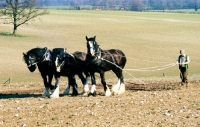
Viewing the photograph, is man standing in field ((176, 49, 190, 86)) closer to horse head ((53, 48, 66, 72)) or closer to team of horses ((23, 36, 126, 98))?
team of horses ((23, 36, 126, 98))

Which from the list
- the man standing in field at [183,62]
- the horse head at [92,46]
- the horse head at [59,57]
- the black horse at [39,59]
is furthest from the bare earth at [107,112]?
the man standing in field at [183,62]

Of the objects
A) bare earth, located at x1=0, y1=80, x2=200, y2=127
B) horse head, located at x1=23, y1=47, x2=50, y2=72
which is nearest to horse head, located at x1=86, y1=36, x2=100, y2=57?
bare earth, located at x1=0, y1=80, x2=200, y2=127

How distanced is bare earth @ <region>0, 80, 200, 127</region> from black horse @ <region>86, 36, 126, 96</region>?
1.75 metres

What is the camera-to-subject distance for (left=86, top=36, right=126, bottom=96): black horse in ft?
48.4

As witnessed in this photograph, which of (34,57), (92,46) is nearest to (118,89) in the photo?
(92,46)

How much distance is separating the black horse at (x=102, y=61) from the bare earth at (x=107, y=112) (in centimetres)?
175

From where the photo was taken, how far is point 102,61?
15523 millimetres

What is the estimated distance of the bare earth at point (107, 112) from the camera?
35.3 feet

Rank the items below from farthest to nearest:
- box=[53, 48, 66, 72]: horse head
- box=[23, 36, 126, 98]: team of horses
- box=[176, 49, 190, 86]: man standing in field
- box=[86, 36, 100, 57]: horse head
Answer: box=[176, 49, 190, 86]: man standing in field → box=[53, 48, 66, 72]: horse head → box=[23, 36, 126, 98]: team of horses → box=[86, 36, 100, 57]: horse head

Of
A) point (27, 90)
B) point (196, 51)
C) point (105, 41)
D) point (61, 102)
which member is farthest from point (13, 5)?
point (61, 102)

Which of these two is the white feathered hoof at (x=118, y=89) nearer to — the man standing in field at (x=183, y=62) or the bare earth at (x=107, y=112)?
the bare earth at (x=107, y=112)

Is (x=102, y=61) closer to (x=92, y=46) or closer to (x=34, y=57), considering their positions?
(x=92, y=46)

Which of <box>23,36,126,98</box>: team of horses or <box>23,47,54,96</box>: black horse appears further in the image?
<box>23,47,54,96</box>: black horse

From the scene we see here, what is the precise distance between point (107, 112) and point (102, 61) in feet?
13.4
